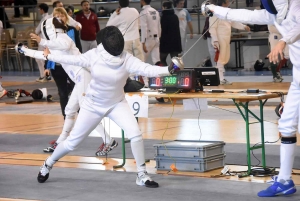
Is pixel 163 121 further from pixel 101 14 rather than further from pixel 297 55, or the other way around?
pixel 101 14

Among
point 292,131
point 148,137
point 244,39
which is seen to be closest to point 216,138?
point 148,137

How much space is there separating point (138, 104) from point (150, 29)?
6451mm

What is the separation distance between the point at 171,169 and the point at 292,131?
155 cm

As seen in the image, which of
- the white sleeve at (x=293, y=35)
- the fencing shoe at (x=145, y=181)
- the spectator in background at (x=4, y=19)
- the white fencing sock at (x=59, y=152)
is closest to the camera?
the white sleeve at (x=293, y=35)

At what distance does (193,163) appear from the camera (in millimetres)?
6305

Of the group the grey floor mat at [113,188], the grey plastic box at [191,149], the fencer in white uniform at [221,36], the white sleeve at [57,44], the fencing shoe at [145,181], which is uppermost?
the white sleeve at [57,44]

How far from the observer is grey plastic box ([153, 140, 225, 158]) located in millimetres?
6258

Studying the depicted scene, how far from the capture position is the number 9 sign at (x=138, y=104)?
6.45m

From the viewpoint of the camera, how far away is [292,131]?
17.1ft

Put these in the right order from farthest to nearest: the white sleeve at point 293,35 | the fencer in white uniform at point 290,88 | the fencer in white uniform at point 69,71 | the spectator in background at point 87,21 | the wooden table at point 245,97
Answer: the spectator in background at point 87,21 < the fencer in white uniform at point 69,71 < the wooden table at point 245,97 < the fencer in white uniform at point 290,88 < the white sleeve at point 293,35

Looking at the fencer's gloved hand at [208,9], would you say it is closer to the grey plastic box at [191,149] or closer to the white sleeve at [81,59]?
the white sleeve at [81,59]

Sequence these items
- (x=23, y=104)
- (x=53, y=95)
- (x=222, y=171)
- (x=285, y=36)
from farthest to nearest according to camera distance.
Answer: (x=53, y=95), (x=23, y=104), (x=222, y=171), (x=285, y=36)

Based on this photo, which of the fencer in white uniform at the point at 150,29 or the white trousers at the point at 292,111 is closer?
the white trousers at the point at 292,111

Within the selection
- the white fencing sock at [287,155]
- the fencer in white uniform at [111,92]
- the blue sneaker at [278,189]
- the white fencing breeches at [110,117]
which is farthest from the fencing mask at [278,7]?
the white fencing breeches at [110,117]
